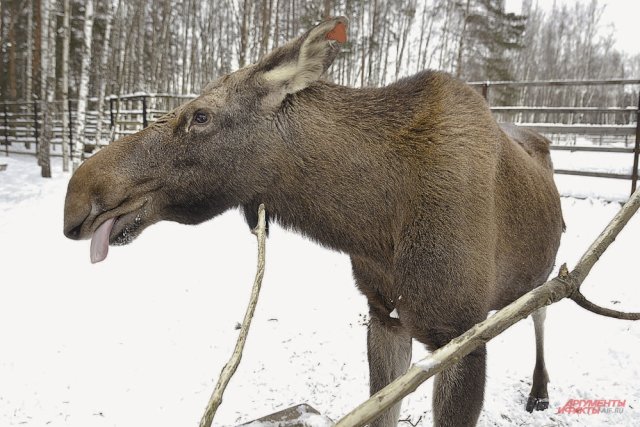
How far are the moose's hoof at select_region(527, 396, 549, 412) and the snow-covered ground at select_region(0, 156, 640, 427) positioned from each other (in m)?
0.06

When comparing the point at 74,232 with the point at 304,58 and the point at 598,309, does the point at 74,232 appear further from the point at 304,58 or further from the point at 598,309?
the point at 598,309

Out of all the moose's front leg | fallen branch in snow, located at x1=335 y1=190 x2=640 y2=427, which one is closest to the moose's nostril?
the moose's front leg

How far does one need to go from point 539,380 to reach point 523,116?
26.0 m

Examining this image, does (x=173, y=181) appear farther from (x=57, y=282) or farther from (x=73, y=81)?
(x=73, y=81)

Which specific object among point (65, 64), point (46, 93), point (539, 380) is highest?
point (65, 64)

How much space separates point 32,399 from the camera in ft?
12.8

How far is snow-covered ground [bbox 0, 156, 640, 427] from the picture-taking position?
12.6 feet

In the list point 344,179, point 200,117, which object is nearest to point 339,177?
point 344,179

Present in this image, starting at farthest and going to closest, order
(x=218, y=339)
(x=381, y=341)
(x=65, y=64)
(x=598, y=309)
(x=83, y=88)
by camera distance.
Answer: (x=65, y=64)
(x=83, y=88)
(x=218, y=339)
(x=381, y=341)
(x=598, y=309)

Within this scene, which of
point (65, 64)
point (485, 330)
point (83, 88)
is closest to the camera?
point (485, 330)

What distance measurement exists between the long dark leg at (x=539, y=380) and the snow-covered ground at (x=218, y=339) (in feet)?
0.26

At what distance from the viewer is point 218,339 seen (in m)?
4.86

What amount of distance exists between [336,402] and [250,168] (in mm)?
2628

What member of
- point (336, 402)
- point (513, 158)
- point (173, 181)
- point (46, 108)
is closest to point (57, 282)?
point (336, 402)
